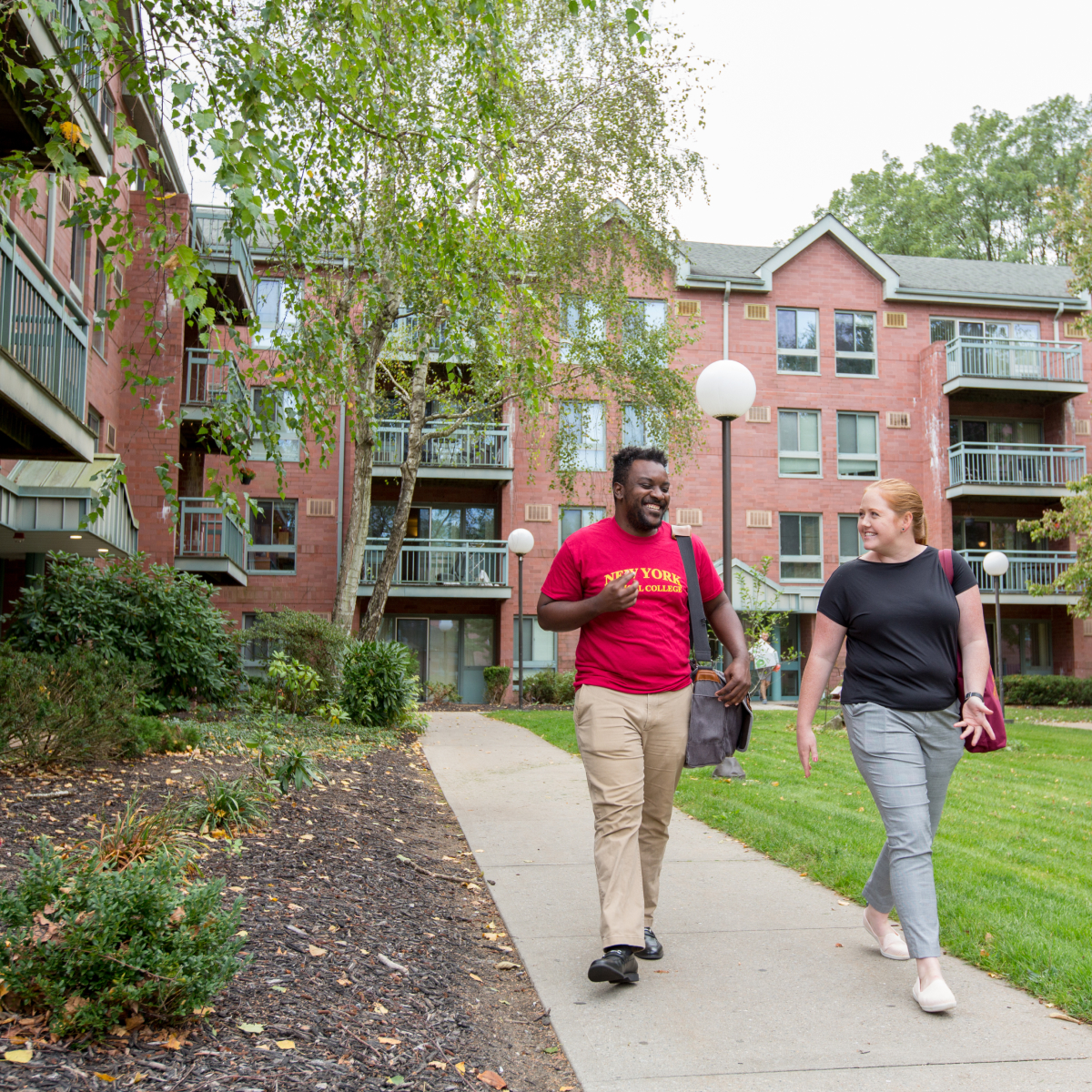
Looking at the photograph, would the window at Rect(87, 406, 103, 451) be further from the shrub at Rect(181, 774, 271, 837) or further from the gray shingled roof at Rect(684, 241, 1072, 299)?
the gray shingled roof at Rect(684, 241, 1072, 299)

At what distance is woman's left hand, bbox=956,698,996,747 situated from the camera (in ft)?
12.8

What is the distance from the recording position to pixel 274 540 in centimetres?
2667

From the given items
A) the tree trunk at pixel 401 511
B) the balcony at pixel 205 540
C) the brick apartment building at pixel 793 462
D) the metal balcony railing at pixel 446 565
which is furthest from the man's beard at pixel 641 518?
the metal balcony railing at pixel 446 565

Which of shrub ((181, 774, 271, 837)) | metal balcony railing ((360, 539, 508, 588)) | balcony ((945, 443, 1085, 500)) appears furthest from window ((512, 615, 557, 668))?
shrub ((181, 774, 271, 837))

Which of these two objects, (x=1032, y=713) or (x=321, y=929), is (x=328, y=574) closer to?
(x=1032, y=713)

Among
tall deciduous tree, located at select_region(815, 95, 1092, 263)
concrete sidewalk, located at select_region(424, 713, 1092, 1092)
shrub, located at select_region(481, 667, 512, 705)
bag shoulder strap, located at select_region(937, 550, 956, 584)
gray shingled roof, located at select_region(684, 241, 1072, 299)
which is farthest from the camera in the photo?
tall deciduous tree, located at select_region(815, 95, 1092, 263)

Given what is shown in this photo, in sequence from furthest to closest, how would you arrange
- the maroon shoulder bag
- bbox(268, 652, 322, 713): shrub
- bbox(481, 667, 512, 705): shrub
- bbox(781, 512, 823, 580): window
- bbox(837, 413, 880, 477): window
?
bbox(837, 413, 880, 477): window < bbox(781, 512, 823, 580): window < bbox(481, 667, 512, 705): shrub < bbox(268, 652, 322, 713): shrub < the maroon shoulder bag

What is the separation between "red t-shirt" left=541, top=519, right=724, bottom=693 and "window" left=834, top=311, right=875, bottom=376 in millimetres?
26512

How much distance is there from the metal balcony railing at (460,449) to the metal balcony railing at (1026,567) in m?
12.7

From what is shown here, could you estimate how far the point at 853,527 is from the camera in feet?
95.0

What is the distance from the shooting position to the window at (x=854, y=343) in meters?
29.4

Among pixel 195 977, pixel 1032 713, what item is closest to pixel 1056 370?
pixel 1032 713

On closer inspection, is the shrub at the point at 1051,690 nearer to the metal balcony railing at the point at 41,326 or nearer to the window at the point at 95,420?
the window at the point at 95,420

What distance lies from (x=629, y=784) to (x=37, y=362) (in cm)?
650
